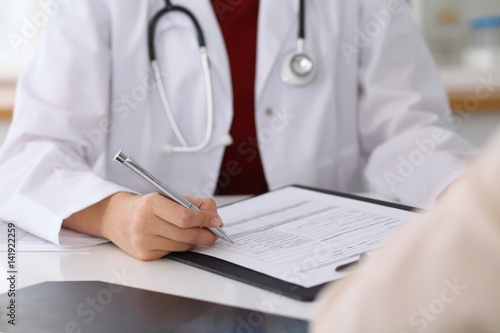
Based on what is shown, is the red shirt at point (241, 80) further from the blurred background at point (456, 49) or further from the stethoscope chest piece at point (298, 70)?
the blurred background at point (456, 49)

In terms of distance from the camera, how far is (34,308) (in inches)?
22.7

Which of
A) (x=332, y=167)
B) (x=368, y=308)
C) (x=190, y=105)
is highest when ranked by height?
(x=368, y=308)

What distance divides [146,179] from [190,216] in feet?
0.22

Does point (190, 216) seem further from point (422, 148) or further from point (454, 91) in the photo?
point (454, 91)

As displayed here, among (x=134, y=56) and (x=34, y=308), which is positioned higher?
(x=134, y=56)

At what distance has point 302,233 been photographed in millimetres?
721

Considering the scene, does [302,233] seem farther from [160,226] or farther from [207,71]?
[207,71]

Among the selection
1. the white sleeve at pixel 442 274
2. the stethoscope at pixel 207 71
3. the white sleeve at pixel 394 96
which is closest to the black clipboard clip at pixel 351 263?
the white sleeve at pixel 442 274

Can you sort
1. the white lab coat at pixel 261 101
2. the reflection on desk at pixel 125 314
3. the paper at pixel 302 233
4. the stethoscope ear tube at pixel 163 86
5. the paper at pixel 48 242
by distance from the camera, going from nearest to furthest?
the reflection on desk at pixel 125 314
the paper at pixel 302 233
the paper at pixel 48 242
the white lab coat at pixel 261 101
the stethoscope ear tube at pixel 163 86

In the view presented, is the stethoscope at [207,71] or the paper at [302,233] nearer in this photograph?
the paper at [302,233]

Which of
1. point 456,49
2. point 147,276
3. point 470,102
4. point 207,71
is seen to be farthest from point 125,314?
point 456,49

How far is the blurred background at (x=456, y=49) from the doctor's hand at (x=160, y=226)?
4.87ft

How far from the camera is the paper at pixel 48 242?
0.77m

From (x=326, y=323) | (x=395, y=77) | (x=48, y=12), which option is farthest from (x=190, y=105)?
(x=326, y=323)
